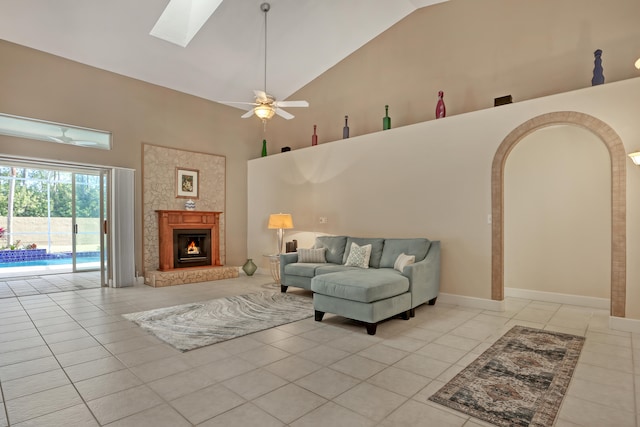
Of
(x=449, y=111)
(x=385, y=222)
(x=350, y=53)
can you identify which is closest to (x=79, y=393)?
(x=385, y=222)

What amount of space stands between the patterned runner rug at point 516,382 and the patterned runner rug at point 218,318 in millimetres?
2107

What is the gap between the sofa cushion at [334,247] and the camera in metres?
5.83

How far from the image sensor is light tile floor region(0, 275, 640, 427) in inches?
83.4

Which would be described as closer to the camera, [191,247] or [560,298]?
[560,298]

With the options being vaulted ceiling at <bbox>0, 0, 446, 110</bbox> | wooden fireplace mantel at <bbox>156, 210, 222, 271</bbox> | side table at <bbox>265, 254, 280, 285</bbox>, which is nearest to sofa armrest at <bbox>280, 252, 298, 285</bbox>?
side table at <bbox>265, 254, 280, 285</bbox>

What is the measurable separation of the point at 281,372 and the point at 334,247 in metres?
3.33

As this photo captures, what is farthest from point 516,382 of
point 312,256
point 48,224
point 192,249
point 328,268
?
point 48,224

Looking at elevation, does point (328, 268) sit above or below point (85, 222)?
below

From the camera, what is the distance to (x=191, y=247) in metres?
7.28

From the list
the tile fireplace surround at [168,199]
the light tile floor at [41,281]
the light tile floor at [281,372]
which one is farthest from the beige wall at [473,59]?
the light tile floor at [41,281]

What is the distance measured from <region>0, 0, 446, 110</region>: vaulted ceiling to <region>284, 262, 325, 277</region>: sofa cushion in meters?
4.00

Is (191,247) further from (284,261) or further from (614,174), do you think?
(614,174)

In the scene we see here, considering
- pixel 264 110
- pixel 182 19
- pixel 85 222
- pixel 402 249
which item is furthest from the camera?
pixel 85 222

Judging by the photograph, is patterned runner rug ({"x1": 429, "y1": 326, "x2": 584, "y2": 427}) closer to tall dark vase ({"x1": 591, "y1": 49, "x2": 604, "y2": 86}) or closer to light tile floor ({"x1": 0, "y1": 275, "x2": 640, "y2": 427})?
light tile floor ({"x1": 0, "y1": 275, "x2": 640, "y2": 427})
